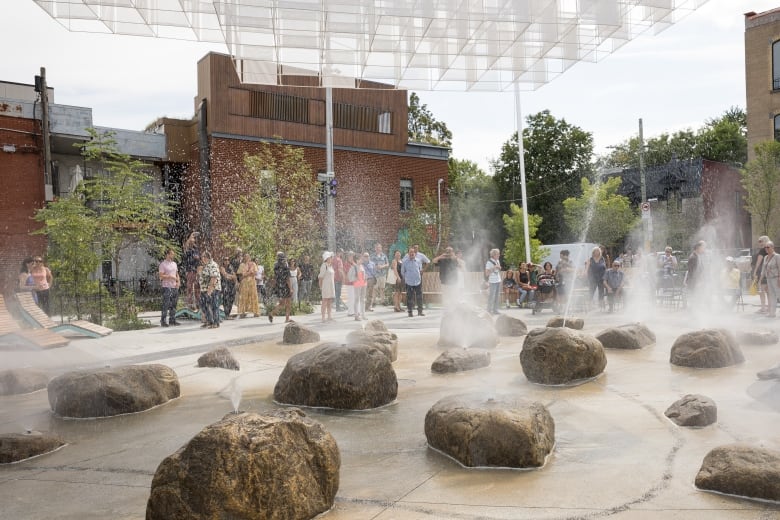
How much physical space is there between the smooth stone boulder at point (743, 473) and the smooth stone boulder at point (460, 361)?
4.29 meters

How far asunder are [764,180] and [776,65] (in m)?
7.16

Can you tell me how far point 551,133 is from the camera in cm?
5006

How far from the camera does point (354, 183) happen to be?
3222cm

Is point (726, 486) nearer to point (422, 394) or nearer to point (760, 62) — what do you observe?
point (422, 394)

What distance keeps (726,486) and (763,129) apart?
1447 inches

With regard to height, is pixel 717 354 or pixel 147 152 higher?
pixel 147 152

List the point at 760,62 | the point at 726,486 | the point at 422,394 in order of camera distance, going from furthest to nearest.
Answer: the point at 760,62
the point at 422,394
the point at 726,486

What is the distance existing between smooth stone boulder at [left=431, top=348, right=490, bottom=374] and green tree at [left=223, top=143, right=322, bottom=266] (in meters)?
11.7

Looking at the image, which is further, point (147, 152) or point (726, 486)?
point (147, 152)

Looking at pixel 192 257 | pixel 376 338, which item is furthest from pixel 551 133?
pixel 376 338

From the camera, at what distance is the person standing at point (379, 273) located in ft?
62.7

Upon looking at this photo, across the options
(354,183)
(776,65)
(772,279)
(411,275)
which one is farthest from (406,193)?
(772,279)

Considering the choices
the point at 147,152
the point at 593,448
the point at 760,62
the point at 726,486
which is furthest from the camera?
the point at 760,62

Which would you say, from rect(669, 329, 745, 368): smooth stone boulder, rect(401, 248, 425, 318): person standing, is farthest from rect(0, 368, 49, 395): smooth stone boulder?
rect(401, 248, 425, 318): person standing
